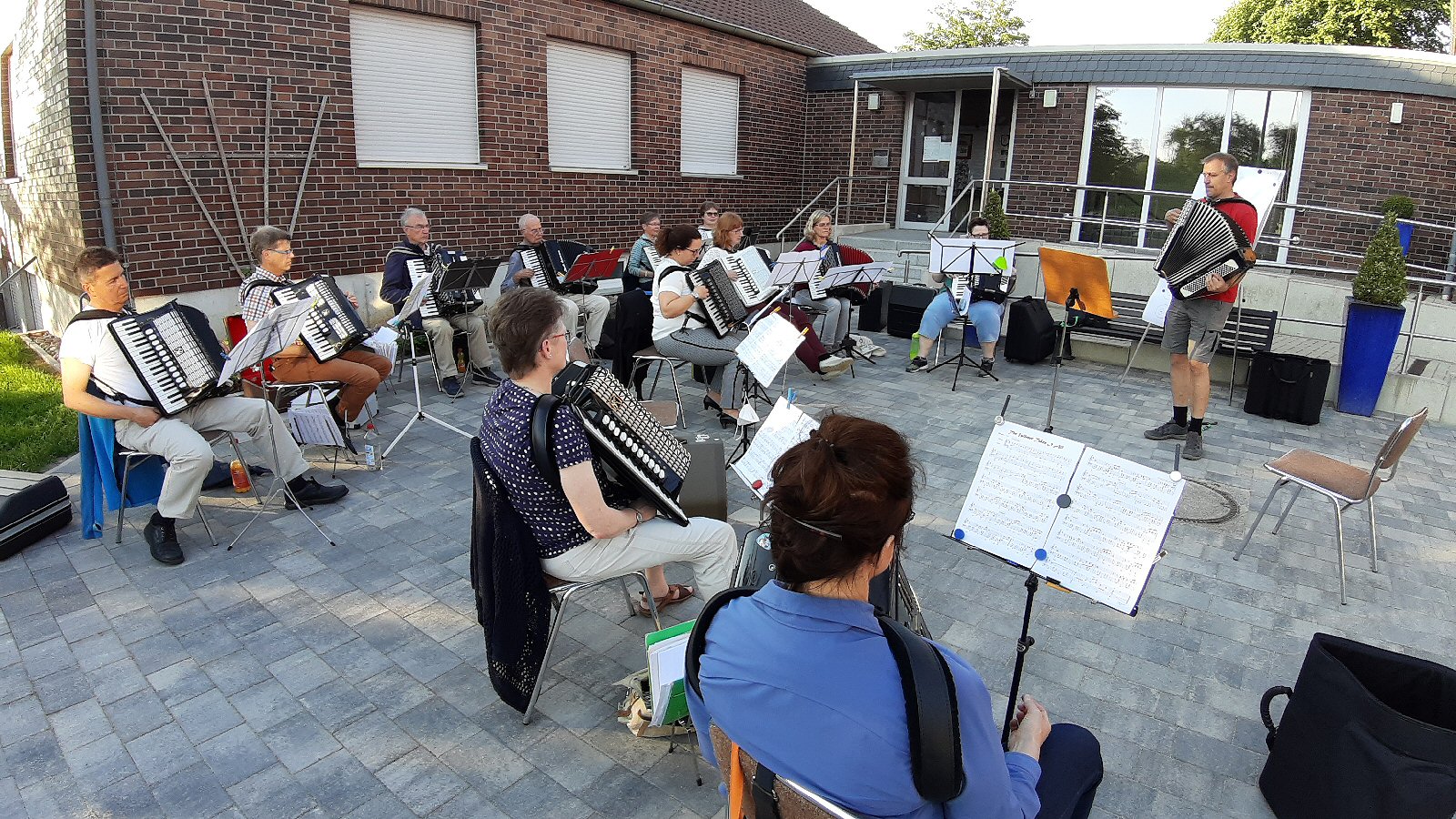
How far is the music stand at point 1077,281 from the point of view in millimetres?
6809

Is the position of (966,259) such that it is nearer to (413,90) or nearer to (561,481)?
(413,90)

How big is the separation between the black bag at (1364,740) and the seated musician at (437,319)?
6531 millimetres

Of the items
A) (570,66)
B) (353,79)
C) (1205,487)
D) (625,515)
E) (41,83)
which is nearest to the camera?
(625,515)

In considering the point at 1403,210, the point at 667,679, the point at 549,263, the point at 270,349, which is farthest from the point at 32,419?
the point at 1403,210

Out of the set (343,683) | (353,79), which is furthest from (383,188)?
(343,683)

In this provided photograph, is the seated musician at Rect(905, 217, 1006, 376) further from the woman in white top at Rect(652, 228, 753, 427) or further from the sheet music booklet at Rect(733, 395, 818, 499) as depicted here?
the sheet music booklet at Rect(733, 395, 818, 499)

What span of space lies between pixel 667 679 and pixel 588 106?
32.0ft

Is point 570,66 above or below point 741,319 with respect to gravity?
above

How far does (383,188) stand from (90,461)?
5133 millimetres

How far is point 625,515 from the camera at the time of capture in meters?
3.07

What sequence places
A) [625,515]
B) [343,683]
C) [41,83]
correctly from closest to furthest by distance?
[625,515]
[343,683]
[41,83]

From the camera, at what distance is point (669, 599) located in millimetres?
3893

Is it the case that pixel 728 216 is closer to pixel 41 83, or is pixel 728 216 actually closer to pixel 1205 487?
pixel 1205 487

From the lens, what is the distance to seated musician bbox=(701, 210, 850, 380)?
6.75 metres
